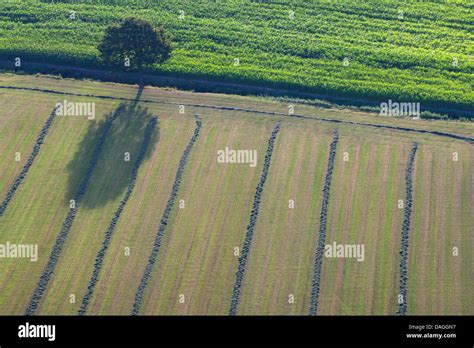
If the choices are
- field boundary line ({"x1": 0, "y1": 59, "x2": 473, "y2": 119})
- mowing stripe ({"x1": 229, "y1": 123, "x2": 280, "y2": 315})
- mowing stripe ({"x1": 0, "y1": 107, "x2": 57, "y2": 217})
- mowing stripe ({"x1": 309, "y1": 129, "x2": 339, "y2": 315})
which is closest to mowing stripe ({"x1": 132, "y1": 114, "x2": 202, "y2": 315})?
field boundary line ({"x1": 0, "y1": 59, "x2": 473, "y2": 119})

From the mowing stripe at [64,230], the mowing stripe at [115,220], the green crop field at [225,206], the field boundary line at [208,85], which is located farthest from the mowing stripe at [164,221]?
the mowing stripe at [64,230]

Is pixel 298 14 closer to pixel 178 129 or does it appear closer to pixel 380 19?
pixel 380 19

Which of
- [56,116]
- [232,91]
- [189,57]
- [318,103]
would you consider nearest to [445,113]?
[318,103]

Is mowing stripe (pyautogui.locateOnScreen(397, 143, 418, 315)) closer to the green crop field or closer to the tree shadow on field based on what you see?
the green crop field

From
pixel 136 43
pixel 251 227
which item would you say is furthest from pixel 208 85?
pixel 251 227

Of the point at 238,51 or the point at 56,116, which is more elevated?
the point at 238,51

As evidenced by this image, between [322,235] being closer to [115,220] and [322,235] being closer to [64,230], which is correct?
[115,220]
